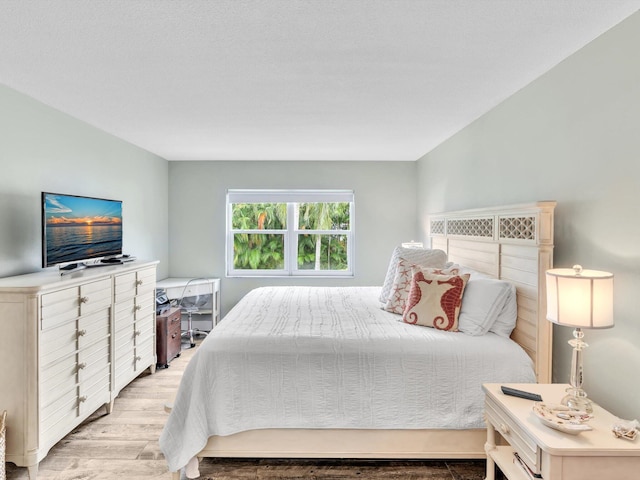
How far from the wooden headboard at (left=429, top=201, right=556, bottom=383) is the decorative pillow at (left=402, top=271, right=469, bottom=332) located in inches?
12.8

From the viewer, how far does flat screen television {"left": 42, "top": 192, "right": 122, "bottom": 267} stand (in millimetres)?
2475

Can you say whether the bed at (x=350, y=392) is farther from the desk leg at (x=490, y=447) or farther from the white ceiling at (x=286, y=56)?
the white ceiling at (x=286, y=56)

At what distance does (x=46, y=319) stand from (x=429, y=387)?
2.26m

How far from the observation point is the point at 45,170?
2.77 metres

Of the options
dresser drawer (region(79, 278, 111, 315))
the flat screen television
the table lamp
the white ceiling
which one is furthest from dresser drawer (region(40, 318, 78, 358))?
the table lamp

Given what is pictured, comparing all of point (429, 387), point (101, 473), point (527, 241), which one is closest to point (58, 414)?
point (101, 473)

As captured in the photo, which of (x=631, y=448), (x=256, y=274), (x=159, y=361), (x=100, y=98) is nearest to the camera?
(x=631, y=448)

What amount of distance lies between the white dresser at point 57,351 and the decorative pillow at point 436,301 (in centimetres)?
220

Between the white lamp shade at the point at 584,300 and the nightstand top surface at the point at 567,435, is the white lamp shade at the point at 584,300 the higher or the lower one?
the higher one

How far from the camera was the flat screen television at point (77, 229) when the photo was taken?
247cm

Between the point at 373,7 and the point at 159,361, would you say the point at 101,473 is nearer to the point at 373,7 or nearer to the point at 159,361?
the point at 159,361

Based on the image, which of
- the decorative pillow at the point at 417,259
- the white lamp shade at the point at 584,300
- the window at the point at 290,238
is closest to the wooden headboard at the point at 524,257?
the decorative pillow at the point at 417,259

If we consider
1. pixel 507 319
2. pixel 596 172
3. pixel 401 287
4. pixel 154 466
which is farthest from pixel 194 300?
pixel 596 172

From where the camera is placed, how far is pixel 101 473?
83.2 inches
